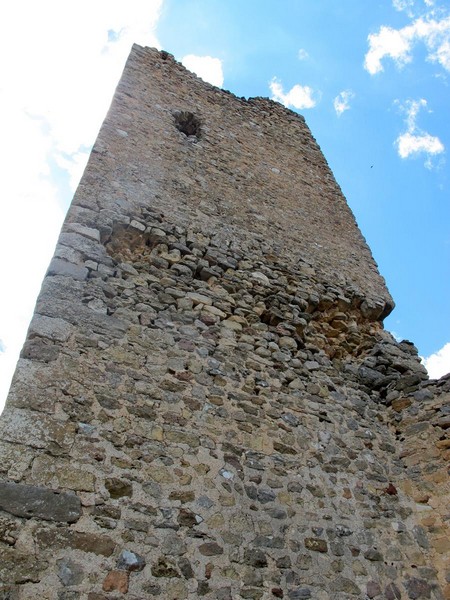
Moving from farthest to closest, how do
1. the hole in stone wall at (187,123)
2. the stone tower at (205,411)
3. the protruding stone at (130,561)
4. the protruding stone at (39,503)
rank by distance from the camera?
the hole in stone wall at (187,123) < the stone tower at (205,411) < the protruding stone at (130,561) < the protruding stone at (39,503)

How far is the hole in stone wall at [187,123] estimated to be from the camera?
272 inches

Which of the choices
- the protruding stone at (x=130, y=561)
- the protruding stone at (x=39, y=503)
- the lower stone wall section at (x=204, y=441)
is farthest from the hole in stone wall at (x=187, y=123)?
the protruding stone at (x=130, y=561)

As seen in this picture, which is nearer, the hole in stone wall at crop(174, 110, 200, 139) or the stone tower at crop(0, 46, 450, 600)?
the stone tower at crop(0, 46, 450, 600)

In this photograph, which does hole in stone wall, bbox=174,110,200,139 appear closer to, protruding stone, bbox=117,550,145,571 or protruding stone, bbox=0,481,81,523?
protruding stone, bbox=0,481,81,523

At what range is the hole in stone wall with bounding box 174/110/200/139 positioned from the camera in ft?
22.7

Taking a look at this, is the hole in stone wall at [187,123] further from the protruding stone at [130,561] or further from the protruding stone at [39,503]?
the protruding stone at [130,561]

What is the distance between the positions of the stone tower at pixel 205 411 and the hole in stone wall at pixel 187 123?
1.23 feet

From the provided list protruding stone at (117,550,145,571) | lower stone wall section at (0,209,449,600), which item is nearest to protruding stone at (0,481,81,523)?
lower stone wall section at (0,209,449,600)

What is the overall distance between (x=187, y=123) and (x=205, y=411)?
4.70 meters

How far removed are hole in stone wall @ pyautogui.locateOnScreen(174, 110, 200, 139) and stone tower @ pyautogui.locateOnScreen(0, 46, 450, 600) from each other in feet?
1.23

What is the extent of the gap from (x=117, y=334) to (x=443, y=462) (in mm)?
2936

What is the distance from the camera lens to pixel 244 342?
14.6ft

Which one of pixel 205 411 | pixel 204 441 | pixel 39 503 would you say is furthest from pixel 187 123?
pixel 39 503

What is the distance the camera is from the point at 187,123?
7.05m
